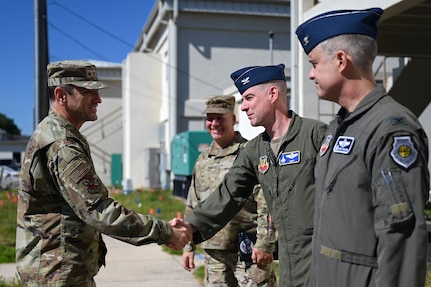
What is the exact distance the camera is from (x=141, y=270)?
7137 millimetres

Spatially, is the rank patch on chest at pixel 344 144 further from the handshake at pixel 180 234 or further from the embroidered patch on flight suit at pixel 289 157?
the handshake at pixel 180 234

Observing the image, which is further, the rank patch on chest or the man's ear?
the man's ear

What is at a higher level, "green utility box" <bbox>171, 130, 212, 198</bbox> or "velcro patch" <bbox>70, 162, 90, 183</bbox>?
"velcro patch" <bbox>70, 162, 90, 183</bbox>

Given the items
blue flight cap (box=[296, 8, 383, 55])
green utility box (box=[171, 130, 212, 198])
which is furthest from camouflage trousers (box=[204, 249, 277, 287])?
green utility box (box=[171, 130, 212, 198])

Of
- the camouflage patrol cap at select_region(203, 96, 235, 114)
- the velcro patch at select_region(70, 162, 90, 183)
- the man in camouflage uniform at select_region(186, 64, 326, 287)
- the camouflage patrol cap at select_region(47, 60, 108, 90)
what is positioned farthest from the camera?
the camouflage patrol cap at select_region(203, 96, 235, 114)

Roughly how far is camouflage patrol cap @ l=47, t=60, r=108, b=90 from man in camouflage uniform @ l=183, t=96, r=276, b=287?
151 cm

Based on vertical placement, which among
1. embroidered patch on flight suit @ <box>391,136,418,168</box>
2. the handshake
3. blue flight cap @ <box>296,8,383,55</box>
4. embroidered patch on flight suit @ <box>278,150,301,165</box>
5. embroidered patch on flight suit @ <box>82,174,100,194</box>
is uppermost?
blue flight cap @ <box>296,8,383,55</box>

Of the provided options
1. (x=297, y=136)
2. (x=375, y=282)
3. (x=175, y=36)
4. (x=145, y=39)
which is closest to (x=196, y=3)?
(x=175, y=36)

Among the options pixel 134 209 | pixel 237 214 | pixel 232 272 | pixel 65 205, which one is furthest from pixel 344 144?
pixel 134 209

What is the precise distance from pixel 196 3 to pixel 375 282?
18754 mm

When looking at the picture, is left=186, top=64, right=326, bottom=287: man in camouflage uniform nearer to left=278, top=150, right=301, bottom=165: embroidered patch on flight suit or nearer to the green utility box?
left=278, top=150, right=301, bottom=165: embroidered patch on flight suit

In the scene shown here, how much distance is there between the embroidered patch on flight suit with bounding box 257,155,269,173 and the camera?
10.4ft

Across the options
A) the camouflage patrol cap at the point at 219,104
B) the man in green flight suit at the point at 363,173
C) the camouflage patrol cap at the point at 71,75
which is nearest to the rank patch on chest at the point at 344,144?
the man in green flight suit at the point at 363,173

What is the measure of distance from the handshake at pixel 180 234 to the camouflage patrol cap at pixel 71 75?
0.93 meters
